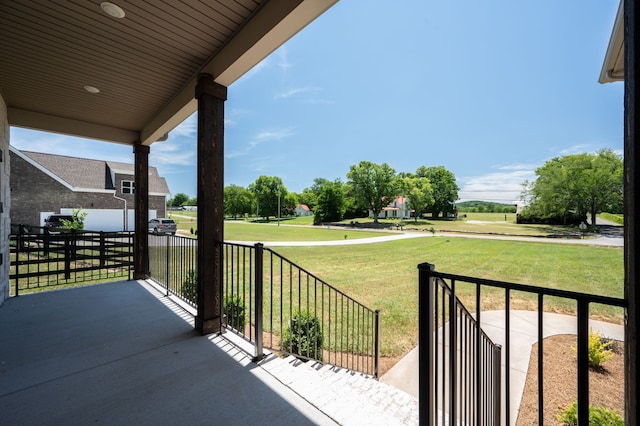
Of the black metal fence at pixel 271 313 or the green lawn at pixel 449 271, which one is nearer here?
the black metal fence at pixel 271 313

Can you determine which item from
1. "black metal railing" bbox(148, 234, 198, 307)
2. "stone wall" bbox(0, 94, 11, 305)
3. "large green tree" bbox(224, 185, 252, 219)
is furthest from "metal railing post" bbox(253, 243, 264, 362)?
"large green tree" bbox(224, 185, 252, 219)

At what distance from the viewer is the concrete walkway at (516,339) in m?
2.90

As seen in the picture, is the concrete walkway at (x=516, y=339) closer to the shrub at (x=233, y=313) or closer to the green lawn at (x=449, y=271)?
the green lawn at (x=449, y=271)

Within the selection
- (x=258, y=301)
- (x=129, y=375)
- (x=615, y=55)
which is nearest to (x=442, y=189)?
(x=615, y=55)

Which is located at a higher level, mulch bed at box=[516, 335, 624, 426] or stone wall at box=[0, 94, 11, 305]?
stone wall at box=[0, 94, 11, 305]

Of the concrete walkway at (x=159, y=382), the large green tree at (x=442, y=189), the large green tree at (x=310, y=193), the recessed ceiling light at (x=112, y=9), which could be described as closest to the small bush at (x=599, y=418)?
the concrete walkway at (x=159, y=382)

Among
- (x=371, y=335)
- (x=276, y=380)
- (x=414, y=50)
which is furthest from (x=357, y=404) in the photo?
(x=414, y=50)

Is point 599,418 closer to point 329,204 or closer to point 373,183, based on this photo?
point 373,183

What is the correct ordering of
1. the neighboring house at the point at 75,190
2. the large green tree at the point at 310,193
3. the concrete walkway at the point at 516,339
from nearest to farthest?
the concrete walkway at the point at 516,339 → the neighboring house at the point at 75,190 → the large green tree at the point at 310,193

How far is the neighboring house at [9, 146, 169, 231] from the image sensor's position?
1326 cm

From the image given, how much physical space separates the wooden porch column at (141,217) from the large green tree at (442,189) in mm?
42745

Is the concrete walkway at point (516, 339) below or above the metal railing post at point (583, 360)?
below

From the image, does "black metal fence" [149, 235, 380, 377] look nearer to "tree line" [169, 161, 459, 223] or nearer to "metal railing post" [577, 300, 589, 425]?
"metal railing post" [577, 300, 589, 425]

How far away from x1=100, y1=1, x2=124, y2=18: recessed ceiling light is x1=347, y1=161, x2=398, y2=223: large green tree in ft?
99.1
